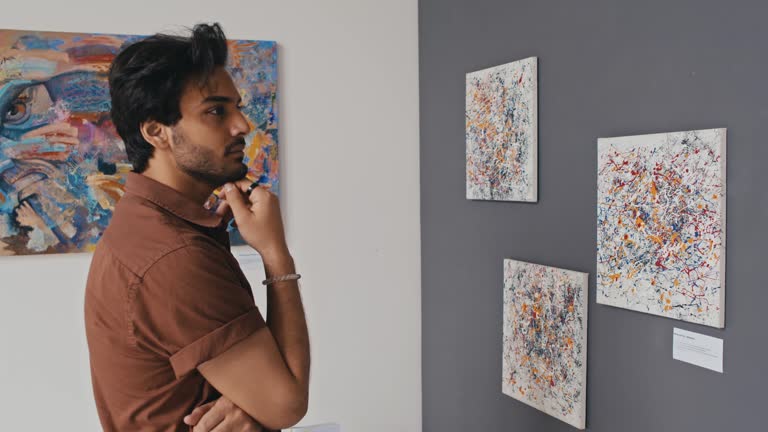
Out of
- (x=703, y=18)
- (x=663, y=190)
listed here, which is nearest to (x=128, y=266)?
(x=663, y=190)

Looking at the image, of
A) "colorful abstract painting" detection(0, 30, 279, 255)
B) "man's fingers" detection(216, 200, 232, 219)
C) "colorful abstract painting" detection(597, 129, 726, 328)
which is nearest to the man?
"man's fingers" detection(216, 200, 232, 219)

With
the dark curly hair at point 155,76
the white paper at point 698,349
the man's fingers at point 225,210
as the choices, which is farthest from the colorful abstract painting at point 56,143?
the white paper at point 698,349

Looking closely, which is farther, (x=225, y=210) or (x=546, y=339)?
(x=546, y=339)

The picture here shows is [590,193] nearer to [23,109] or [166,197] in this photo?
[166,197]

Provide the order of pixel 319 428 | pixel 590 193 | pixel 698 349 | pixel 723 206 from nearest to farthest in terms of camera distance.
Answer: pixel 723 206
pixel 698 349
pixel 590 193
pixel 319 428

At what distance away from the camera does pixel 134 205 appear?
55.2 inches

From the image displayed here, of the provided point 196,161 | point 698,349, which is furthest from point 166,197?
point 698,349

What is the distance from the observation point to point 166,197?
1435 millimetres

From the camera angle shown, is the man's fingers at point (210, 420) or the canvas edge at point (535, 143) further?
the canvas edge at point (535, 143)

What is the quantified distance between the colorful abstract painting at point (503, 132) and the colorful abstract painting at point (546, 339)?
0.33m

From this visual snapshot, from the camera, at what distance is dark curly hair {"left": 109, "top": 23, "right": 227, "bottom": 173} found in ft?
4.64

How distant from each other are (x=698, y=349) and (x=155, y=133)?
1568mm

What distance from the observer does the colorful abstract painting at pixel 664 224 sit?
6.12 ft

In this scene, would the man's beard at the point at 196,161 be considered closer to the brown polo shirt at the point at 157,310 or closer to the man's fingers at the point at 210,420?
the brown polo shirt at the point at 157,310
